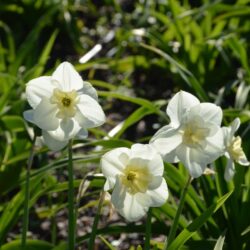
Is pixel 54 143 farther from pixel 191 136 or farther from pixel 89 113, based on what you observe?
pixel 191 136

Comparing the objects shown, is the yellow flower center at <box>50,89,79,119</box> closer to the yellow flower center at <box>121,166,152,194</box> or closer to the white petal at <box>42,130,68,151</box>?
the white petal at <box>42,130,68,151</box>

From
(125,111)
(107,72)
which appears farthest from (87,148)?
(107,72)

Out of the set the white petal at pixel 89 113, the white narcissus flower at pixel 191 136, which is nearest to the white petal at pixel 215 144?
the white narcissus flower at pixel 191 136

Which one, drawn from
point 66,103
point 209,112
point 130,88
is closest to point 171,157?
point 209,112

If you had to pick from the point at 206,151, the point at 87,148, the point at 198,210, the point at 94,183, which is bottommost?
the point at 87,148

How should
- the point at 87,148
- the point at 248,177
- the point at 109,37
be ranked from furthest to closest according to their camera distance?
the point at 109,37 < the point at 87,148 < the point at 248,177

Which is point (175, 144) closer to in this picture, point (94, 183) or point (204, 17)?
point (94, 183)

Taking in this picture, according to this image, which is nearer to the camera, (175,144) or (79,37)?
(175,144)

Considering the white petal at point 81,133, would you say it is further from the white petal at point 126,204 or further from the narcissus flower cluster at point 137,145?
the white petal at point 126,204
